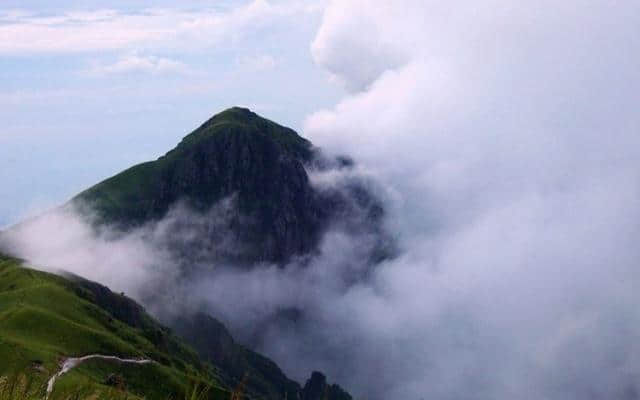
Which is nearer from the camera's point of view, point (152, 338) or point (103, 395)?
point (103, 395)

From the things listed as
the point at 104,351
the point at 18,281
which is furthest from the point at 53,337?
the point at 18,281

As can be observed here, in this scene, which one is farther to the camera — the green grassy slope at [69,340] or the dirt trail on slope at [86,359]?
the dirt trail on slope at [86,359]

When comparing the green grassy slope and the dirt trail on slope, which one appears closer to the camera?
the green grassy slope

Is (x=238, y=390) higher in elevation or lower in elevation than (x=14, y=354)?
lower

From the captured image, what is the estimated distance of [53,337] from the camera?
133m

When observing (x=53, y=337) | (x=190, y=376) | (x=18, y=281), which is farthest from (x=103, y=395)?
(x=18, y=281)

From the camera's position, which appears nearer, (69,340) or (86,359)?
(86,359)

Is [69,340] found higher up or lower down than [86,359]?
higher up

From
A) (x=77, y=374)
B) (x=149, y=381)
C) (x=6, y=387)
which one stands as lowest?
(x=6, y=387)

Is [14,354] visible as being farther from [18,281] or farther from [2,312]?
[18,281]

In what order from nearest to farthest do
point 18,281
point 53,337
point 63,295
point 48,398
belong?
point 48,398 → point 53,337 → point 63,295 → point 18,281

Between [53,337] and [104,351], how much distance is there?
11.0m

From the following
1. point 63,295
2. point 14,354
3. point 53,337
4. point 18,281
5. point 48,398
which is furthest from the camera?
point 18,281

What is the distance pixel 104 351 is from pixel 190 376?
13643 centimetres
